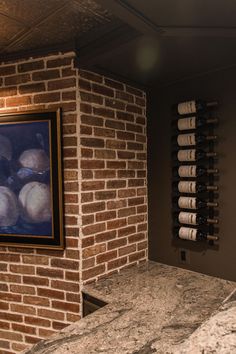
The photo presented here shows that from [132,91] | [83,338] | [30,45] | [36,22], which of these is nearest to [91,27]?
[36,22]

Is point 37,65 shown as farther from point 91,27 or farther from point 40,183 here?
point 40,183

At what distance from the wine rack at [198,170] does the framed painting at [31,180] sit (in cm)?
89

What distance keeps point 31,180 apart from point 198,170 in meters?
1.17

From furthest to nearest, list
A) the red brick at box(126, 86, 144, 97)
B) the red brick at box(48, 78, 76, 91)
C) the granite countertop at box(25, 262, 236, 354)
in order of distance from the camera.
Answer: the red brick at box(126, 86, 144, 97), the red brick at box(48, 78, 76, 91), the granite countertop at box(25, 262, 236, 354)

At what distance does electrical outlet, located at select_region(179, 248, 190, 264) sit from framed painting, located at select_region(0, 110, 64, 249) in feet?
3.11

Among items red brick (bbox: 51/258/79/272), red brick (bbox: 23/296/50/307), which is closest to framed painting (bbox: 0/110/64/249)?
red brick (bbox: 51/258/79/272)

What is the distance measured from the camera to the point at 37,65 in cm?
202

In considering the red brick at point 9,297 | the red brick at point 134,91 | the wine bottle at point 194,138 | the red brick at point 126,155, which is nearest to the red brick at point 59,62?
the red brick at point 134,91

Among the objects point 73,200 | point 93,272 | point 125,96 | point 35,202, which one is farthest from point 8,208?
point 125,96

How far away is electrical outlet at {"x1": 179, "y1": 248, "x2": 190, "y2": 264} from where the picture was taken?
7.56 ft

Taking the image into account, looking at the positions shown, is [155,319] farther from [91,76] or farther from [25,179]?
[91,76]

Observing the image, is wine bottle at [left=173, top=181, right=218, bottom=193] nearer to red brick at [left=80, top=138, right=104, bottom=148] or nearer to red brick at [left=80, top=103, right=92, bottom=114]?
red brick at [left=80, top=138, right=104, bottom=148]

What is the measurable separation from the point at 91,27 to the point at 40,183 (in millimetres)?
1020

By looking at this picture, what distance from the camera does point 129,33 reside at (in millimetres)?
1568
